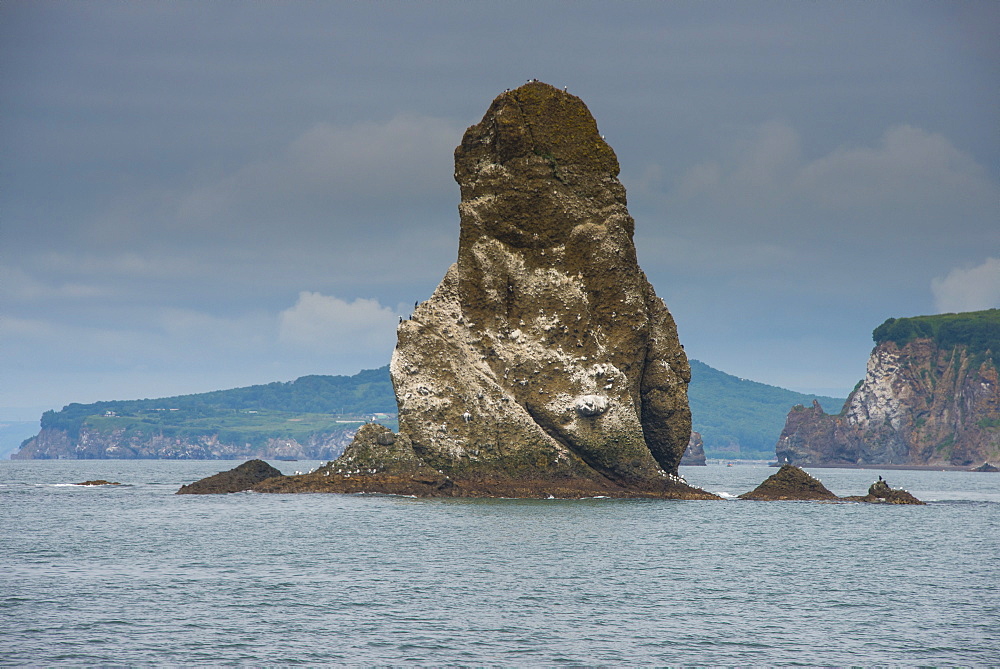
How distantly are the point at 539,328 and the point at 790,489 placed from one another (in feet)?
85.4

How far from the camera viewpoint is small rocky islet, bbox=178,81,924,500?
76375 mm

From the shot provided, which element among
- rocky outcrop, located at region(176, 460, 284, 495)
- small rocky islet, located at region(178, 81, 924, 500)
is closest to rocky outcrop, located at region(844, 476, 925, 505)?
small rocky islet, located at region(178, 81, 924, 500)

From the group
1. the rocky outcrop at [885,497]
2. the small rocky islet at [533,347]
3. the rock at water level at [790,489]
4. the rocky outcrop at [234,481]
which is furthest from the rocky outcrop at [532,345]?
the rocky outcrop at [885,497]

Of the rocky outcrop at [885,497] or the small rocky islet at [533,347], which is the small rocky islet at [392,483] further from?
the small rocky islet at [533,347]

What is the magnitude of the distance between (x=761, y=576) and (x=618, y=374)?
35.1 m

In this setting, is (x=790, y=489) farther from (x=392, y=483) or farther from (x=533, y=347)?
(x=392, y=483)

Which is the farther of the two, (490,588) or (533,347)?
(533,347)

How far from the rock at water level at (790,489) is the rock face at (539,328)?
32.5 ft

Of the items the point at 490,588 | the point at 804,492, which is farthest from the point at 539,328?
the point at 490,588

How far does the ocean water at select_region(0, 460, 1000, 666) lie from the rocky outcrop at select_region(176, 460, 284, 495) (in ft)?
60.8

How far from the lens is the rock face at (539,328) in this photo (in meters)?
76.5

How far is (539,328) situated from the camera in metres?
77.7

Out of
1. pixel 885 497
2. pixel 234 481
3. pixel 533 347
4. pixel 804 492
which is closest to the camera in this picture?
pixel 533 347

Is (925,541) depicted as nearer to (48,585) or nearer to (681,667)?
(681,667)
